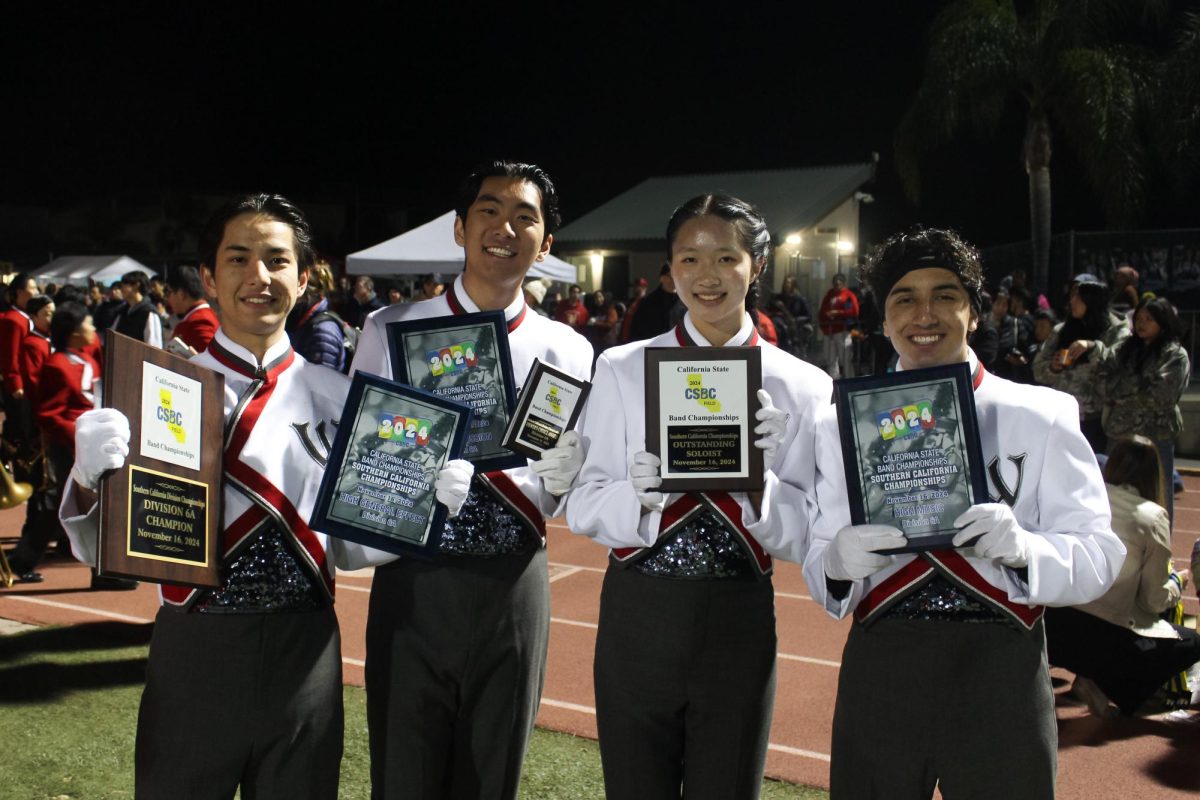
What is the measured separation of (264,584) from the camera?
2.47 m

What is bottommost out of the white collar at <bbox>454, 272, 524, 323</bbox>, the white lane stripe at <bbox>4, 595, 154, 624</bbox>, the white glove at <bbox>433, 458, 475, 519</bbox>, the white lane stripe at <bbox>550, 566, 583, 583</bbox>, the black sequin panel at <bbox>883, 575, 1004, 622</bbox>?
the white lane stripe at <bbox>4, 595, 154, 624</bbox>

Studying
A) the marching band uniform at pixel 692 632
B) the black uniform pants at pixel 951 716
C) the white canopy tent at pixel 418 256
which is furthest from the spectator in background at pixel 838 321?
the black uniform pants at pixel 951 716

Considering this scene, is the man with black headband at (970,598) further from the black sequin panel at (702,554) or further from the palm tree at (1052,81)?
the palm tree at (1052,81)

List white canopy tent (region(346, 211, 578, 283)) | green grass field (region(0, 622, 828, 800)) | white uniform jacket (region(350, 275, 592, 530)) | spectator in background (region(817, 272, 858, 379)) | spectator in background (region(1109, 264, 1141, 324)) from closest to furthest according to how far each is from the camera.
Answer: white uniform jacket (region(350, 275, 592, 530))
green grass field (region(0, 622, 828, 800))
spectator in background (region(1109, 264, 1141, 324))
white canopy tent (region(346, 211, 578, 283))
spectator in background (region(817, 272, 858, 379))

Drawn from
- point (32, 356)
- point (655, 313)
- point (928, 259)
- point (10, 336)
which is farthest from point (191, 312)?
point (928, 259)

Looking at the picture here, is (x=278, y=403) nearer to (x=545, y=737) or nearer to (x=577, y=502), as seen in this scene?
(x=577, y=502)

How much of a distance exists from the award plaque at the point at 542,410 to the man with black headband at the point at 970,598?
26.3 inches

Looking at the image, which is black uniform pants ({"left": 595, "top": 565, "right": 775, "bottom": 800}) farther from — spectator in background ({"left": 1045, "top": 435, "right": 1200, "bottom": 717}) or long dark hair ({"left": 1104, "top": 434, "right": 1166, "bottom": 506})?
long dark hair ({"left": 1104, "top": 434, "right": 1166, "bottom": 506})

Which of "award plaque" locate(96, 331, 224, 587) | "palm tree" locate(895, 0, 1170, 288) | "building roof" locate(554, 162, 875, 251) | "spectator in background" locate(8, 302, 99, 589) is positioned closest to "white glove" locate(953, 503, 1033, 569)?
"award plaque" locate(96, 331, 224, 587)

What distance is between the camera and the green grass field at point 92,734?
4.07 meters

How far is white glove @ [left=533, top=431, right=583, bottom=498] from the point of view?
8.95 feet

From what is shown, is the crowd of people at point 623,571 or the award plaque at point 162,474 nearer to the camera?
the award plaque at point 162,474

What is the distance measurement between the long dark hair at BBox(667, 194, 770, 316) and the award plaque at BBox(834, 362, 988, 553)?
594 millimetres

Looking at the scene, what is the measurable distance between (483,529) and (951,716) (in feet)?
4.05
